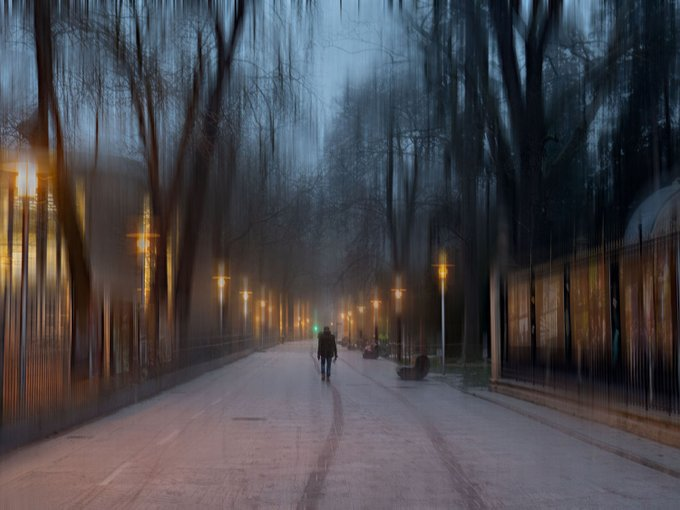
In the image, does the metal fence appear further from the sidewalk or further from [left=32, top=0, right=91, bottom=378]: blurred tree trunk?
[left=32, top=0, right=91, bottom=378]: blurred tree trunk

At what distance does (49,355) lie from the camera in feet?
53.7

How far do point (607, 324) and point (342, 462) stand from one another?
21.8ft

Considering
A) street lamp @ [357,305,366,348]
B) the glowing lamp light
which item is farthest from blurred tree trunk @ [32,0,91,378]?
street lamp @ [357,305,366,348]

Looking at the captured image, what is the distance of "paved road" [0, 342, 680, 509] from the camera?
9672mm

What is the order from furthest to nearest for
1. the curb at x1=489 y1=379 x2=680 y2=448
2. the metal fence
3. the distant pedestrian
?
the distant pedestrian
the metal fence
the curb at x1=489 y1=379 x2=680 y2=448

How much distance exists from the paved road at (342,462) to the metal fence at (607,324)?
88 cm

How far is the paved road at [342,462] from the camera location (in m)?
9.67

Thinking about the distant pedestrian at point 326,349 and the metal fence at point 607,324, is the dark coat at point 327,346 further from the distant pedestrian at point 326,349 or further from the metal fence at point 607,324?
the metal fence at point 607,324

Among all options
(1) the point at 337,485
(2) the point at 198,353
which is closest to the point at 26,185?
(1) the point at 337,485

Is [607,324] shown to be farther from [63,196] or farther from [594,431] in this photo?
[63,196]

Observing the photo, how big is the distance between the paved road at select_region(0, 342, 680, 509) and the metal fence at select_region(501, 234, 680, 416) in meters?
0.88

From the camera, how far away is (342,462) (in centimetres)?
1225

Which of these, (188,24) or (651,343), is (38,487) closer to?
(651,343)

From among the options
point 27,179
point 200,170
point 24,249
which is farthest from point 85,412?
point 200,170
